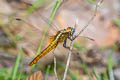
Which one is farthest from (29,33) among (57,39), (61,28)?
(57,39)

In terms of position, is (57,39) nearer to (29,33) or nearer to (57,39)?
(57,39)

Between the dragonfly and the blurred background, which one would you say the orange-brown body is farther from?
the blurred background

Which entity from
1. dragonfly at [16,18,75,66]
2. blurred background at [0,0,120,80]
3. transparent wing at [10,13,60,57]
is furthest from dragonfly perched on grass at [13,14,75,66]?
transparent wing at [10,13,60,57]

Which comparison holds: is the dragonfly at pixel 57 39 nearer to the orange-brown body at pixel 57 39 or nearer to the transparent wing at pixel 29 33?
the orange-brown body at pixel 57 39

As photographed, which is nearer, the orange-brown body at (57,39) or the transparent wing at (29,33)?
the orange-brown body at (57,39)

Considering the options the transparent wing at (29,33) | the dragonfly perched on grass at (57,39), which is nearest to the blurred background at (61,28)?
the transparent wing at (29,33)

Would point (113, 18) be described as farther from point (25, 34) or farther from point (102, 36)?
point (25, 34)

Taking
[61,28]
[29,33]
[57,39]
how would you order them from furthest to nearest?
[61,28] < [29,33] < [57,39]

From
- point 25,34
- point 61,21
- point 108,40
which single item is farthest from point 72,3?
point 25,34

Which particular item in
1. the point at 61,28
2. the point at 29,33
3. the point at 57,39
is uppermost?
the point at 61,28
